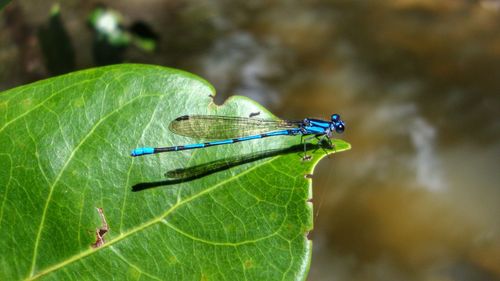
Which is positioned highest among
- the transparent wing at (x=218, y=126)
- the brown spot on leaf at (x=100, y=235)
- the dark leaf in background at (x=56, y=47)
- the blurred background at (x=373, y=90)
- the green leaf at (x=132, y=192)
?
the blurred background at (x=373, y=90)

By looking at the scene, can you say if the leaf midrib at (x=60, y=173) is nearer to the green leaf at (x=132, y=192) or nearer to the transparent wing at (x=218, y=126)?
the green leaf at (x=132, y=192)

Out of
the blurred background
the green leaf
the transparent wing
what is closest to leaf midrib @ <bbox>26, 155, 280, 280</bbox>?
the green leaf

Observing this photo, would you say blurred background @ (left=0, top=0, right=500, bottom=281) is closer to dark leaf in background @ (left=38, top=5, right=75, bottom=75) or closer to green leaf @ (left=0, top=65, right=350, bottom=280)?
dark leaf in background @ (left=38, top=5, right=75, bottom=75)

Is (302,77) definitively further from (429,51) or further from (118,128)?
(118,128)

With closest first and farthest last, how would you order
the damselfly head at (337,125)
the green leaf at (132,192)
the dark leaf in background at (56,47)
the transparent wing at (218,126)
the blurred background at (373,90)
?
the green leaf at (132,192), the transparent wing at (218,126), the damselfly head at (337,125), the dark leaf in background at (56,47), the blurred background at (373,90)

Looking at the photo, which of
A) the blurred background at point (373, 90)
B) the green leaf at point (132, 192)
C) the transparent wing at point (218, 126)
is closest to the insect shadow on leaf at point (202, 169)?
the green leaf at point (132, 192)

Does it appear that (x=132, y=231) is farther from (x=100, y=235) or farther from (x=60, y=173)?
(x=60, y=173)

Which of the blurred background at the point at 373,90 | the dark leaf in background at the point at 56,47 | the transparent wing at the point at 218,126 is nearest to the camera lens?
the transparent wing at the point at 218,126

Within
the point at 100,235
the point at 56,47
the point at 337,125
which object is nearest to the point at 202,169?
the point at 100,235
